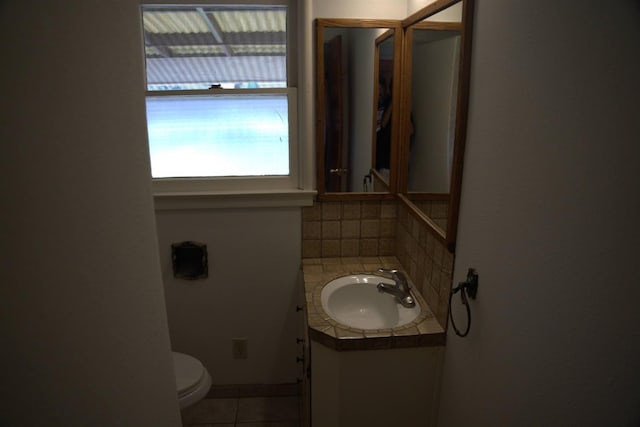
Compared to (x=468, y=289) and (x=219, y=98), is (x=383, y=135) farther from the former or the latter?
(x=468, y=289)

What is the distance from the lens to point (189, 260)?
2100 millimetres

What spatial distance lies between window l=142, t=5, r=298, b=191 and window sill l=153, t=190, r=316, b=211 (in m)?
0.08

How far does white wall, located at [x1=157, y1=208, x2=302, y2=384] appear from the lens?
2051mm

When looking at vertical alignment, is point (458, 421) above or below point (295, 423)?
above

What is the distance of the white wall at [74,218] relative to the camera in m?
0.45

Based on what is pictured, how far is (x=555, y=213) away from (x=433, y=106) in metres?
0.85

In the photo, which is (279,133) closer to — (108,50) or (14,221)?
(108,50)

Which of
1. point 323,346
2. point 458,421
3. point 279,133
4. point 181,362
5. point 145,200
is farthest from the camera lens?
point 279,133

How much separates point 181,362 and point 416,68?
165 centimetres

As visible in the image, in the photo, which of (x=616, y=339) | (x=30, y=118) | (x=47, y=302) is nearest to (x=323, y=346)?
(x=616, y=339)

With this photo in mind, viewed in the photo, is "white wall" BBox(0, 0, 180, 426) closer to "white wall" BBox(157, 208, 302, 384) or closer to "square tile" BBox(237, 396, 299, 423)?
"white wall" BBox(157, 208, 302, 384)

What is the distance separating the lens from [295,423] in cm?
209

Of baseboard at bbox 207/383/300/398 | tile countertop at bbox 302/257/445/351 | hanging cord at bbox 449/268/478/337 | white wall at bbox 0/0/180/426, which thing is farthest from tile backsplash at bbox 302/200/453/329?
white wall at bbox 0/0/180/426

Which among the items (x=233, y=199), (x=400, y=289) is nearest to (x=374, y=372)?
(x=400, y=289)
